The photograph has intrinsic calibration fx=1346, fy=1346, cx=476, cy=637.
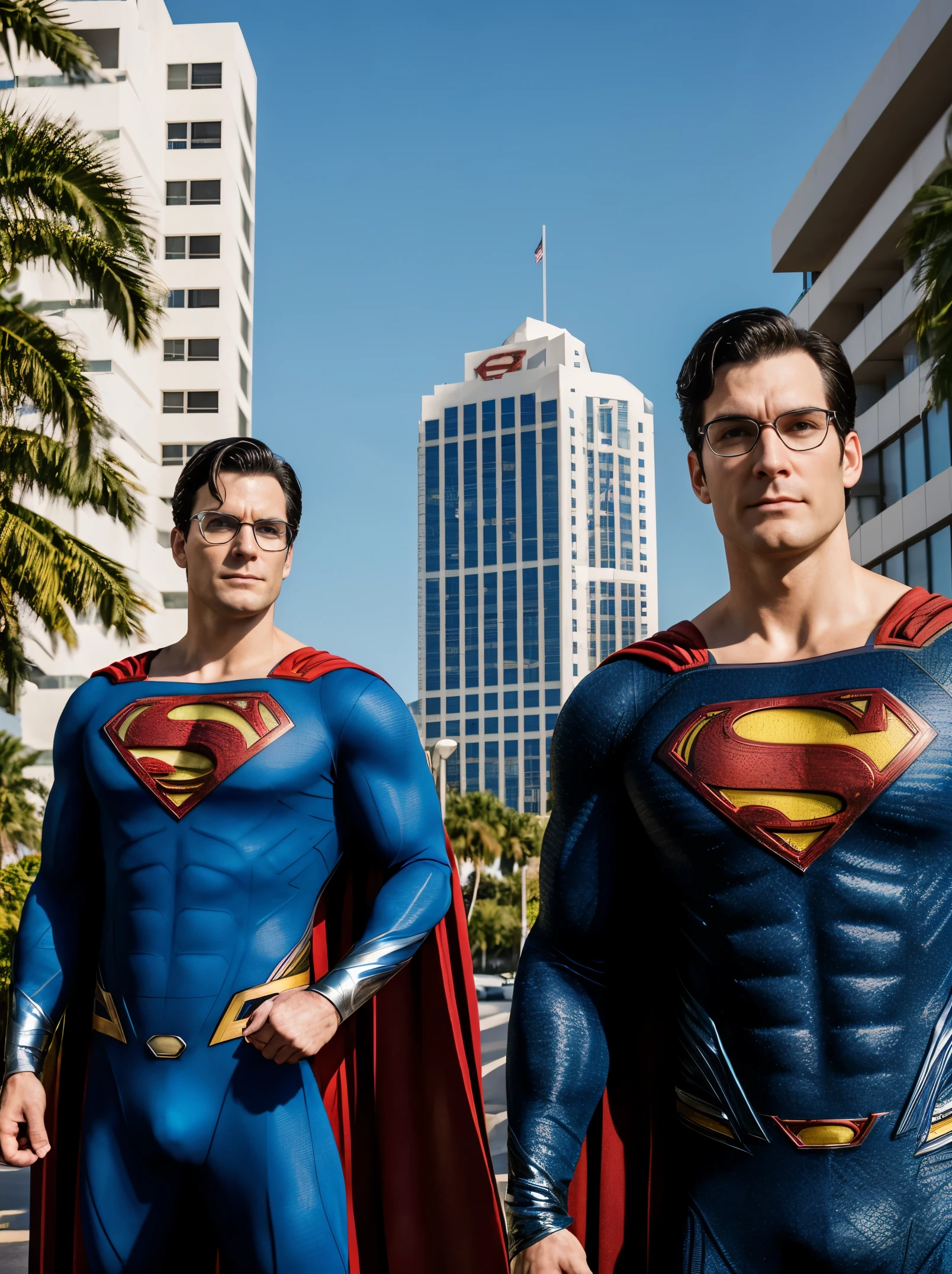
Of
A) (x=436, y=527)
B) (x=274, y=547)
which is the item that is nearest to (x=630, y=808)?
(x=274, y=547)

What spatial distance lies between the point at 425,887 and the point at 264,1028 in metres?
0.52

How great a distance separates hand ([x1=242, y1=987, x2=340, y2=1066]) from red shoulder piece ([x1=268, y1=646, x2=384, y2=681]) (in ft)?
2.56

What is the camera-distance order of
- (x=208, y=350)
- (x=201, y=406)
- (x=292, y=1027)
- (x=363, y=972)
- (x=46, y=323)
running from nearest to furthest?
1. (x=292, y=1027)
2. (x=363, y=972)
3. (x=46, y=323)
4. (x=201, y=406)
5. (x=208, y=350)

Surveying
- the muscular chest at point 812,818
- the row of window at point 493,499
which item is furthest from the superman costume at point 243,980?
the row of window at point 493,499

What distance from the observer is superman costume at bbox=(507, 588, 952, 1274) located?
2092 millimetres

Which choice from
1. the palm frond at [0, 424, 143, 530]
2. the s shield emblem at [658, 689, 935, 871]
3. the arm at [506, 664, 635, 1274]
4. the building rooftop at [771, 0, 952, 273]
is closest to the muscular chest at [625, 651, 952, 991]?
the s shield emblem at [658, 689, 935, 871]

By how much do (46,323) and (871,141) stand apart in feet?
77.1

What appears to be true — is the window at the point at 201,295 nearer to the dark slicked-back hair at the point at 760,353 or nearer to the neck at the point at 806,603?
the dark slicked-back hair at the point at 760,353

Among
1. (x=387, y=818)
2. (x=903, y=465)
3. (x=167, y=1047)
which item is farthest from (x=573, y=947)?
(x=903, y=465)

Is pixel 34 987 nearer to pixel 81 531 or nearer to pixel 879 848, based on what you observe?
pixel 879 848

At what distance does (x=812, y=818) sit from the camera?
2160 mm

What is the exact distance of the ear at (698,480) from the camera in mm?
2484

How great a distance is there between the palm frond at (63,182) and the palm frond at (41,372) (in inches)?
35.6

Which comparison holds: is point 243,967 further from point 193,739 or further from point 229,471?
point 229,471
